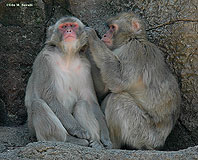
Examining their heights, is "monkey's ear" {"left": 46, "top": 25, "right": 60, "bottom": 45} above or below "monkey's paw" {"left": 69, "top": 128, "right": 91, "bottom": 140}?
above

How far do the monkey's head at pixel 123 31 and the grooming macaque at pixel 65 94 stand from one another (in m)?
0.51

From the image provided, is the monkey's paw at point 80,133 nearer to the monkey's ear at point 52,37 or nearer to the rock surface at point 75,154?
the rock surface at point 75,154

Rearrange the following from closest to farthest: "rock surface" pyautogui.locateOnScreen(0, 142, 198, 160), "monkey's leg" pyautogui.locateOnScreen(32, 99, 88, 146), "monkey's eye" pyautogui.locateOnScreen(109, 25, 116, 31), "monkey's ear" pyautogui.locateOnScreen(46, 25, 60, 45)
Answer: "rock surface" pyautogui.locateOnScreen(0, 142, 198, 160)
"monkey's leg" pyautogui.locateOnScreen(32, 99, 88, 146)
"monkey's ear" pyautogui.locateOnScreen(46, 25, 60, 45)
"monkey's eye" pyautogui.locateOnScreen(109, 25, 116, 31)

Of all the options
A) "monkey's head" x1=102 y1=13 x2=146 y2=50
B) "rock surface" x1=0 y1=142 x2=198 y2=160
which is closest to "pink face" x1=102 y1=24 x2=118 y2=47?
"monkey's head" x1=102 y1=13 x2=146 y2=50

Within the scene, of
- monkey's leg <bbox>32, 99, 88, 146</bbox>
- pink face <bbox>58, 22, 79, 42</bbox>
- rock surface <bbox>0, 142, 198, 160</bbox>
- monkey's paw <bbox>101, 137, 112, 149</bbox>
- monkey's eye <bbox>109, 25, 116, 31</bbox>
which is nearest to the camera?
rock surface <bbox>0, 142, 198, 160</bbox>

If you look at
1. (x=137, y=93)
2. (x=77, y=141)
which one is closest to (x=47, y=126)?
(x=77, y=141)

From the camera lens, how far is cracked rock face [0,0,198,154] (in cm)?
796

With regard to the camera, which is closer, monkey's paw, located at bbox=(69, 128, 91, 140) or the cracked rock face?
monkey's paw, located at bbox=(69, 128, 91, 140)

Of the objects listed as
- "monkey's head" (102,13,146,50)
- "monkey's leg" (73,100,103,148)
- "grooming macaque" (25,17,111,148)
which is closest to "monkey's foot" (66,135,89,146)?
"grooming macaque" (25,17,111,148)

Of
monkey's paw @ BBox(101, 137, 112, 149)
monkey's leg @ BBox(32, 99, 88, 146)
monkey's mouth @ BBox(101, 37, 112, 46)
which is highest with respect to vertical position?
monkey's mouth @ BBox(101, 37, 112, 46)

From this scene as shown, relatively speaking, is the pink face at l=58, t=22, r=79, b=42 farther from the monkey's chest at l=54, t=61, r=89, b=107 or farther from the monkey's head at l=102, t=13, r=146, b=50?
the monkey's head at l=102, t=13, r=146, b=50

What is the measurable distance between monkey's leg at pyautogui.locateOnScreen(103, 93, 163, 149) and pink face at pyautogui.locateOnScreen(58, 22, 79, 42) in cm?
102

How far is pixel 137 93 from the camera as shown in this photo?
7.51 metres

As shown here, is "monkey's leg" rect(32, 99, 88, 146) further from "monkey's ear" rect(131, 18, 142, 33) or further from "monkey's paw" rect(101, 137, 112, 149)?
"monkey's ear" rect(131, 18, 142, 33)
